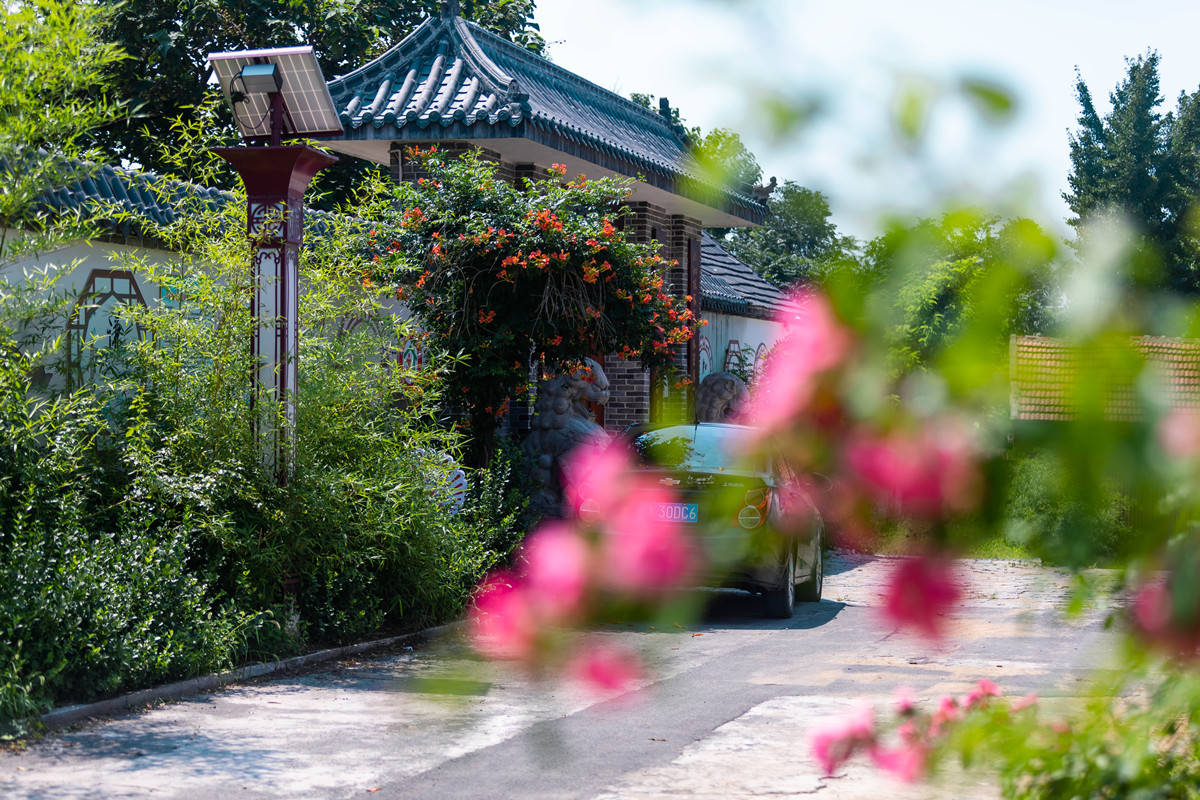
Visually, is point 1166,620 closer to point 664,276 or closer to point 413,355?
point 413,355

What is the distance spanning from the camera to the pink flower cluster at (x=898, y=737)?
201 centimetres

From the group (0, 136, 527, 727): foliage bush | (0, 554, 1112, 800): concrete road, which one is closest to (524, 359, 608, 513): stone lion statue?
(0, 136, 527, 727): foliage bush

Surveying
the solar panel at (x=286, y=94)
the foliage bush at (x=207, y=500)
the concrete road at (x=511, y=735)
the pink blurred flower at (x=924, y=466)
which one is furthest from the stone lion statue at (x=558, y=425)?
the pink blurred flower at (x=924, y=466)

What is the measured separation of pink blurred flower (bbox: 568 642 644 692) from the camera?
1.80m

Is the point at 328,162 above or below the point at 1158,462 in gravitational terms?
above

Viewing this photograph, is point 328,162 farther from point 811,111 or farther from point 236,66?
point 811,111

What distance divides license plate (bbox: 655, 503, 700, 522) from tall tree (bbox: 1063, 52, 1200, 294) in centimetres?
61

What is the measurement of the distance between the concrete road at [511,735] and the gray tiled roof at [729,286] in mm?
11972

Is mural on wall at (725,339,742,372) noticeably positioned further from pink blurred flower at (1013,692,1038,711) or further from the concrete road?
pink blurred flower at (1013,692,1038,711)

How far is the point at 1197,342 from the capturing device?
135 centimetres

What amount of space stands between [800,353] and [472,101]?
12.8 meters

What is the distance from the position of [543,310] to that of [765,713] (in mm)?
5673

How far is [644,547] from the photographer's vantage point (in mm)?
1652

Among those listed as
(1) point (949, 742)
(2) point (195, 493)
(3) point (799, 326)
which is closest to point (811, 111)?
(3) point (799, 326)
